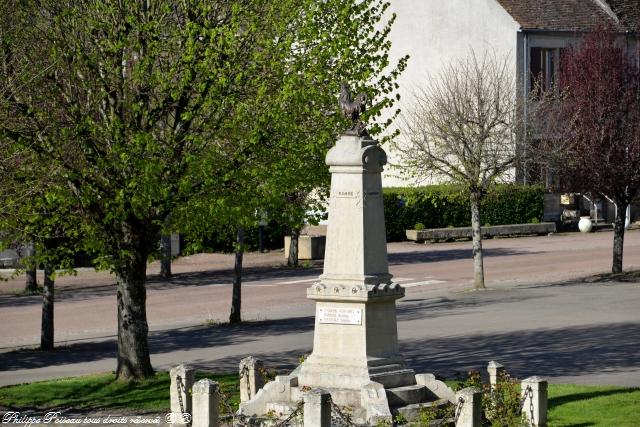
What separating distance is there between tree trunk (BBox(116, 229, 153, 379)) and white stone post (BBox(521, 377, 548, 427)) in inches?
305

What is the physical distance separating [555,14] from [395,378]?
120 ft

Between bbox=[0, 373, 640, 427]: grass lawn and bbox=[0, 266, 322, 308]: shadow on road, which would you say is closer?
bbox=[0, 373, 640, 427]: grass lawn

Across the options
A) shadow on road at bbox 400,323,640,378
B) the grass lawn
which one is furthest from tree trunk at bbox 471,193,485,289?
the grass lawn

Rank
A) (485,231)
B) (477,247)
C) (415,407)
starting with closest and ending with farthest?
(415,407)
(477,247)
(485,231)

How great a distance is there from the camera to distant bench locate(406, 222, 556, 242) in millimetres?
46719

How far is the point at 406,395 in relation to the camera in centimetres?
1561

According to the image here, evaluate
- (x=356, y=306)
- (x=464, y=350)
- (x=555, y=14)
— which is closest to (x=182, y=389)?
(x=356, y=306)

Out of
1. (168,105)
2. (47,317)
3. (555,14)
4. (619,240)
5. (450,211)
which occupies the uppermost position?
(555,14)

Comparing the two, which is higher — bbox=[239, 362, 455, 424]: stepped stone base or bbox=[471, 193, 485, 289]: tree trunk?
bbox=[471, 193, 485, 289]: tree trunk

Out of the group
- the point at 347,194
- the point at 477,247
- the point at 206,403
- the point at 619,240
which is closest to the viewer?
the point at 206,403

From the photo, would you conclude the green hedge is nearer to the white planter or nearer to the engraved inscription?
Answer: the white planter

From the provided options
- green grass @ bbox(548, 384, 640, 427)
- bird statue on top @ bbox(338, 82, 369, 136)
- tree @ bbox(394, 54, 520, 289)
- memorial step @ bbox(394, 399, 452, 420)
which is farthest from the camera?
tree @ bbox(394, 54, 520, 289)

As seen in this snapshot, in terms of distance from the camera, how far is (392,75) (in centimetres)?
2248

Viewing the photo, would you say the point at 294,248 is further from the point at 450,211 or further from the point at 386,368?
the point at 386,368
